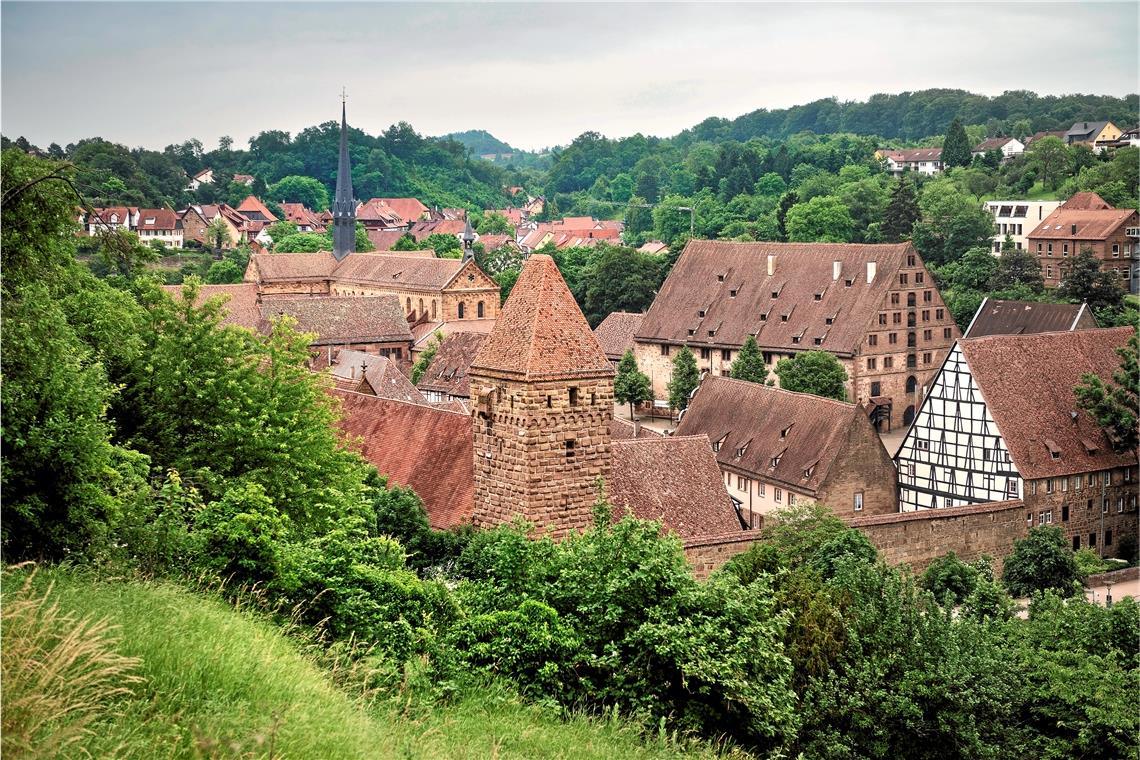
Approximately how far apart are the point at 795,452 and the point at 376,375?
19444 millimetres

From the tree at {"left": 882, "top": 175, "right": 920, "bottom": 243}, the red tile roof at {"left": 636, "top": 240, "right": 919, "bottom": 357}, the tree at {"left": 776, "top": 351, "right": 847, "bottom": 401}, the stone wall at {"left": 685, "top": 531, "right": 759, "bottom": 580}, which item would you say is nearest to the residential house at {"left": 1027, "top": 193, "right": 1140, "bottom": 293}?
the tree at {"left": 882, "top": 175, "right": 920, "bottom": 243}

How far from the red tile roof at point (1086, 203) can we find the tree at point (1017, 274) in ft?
37.8

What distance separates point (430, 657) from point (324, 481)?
11.5m

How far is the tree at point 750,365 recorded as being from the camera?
2746 inches

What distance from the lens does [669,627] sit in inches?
736

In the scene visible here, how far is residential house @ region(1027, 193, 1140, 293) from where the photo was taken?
91625 mm

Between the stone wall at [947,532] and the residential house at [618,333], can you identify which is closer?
the stone wall at [947,532]

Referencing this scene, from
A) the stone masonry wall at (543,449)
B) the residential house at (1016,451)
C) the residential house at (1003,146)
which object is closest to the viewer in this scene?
the stone masonry wall at (543,449)

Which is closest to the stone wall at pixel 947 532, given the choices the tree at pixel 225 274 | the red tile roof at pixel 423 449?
the red tile roof at pixel 423 449

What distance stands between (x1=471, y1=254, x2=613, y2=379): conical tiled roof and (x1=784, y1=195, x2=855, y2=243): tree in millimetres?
76392

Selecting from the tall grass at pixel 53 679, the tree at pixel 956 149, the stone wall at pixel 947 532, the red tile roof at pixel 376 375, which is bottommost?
the stone wall at pixel 947 532

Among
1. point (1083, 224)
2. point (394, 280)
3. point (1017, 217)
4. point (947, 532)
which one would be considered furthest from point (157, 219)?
point (947, 532)

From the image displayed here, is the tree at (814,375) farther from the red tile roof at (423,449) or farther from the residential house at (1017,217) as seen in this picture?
the residential house at (1017,217)

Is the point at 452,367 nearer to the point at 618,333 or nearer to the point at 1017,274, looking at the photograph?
the point at 618,333
